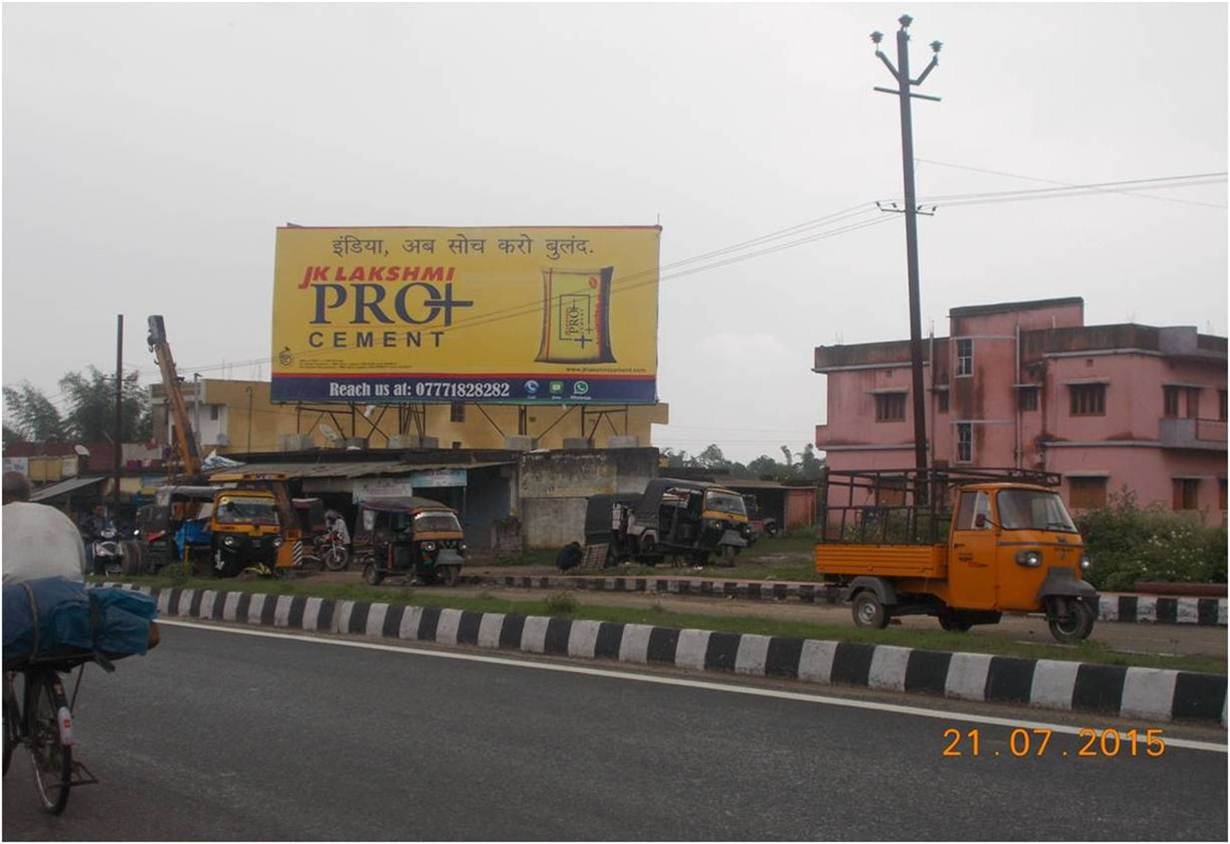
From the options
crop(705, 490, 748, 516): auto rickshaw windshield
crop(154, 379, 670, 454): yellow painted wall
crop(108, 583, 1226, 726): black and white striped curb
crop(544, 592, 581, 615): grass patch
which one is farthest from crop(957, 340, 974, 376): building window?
crop(544, 592, 581, 615): grass patch

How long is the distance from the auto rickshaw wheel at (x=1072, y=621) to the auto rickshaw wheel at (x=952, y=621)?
145cm

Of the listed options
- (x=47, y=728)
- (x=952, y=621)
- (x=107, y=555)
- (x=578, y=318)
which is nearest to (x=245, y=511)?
(x=107, y=555)

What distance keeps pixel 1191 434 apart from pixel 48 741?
4561cm

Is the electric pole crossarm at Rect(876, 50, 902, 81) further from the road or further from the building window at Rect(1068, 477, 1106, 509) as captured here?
the building window at Rect(1068, 477, 1106, 509)

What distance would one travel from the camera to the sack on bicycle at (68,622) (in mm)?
5961

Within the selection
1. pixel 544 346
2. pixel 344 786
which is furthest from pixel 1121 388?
pixel 344 786

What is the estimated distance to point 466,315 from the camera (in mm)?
42562

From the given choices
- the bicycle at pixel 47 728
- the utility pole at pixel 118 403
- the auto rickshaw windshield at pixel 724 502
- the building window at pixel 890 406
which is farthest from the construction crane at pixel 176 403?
the bicycle at pixel 47 728

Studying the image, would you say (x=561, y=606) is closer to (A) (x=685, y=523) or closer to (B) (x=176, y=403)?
(A) (x=685, y=523)

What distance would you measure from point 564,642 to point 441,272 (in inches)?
1224

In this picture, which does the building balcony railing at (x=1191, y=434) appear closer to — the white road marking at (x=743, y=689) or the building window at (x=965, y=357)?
the building window at (x=965, y=357)

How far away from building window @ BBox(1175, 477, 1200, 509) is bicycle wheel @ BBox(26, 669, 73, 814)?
46.2 metres

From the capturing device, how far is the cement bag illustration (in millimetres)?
41969

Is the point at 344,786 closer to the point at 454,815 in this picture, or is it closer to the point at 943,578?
the point at 454,815
